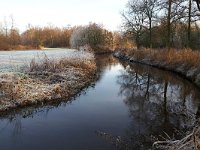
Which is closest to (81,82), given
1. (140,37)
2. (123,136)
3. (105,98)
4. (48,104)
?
(105,98)

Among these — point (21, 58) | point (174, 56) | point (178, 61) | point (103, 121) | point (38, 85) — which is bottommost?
point (103, 121)

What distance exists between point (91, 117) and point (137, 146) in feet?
10.7

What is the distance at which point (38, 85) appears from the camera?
14195 mm

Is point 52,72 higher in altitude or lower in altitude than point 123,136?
higher

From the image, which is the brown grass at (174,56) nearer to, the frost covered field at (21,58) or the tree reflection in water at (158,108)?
the tree reflection in water at (158,108)

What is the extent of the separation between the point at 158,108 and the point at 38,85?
6.00m

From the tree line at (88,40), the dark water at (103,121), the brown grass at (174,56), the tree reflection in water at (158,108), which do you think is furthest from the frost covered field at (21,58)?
the tree line at (88,40)

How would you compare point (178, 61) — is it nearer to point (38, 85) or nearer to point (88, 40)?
point (38, 85)

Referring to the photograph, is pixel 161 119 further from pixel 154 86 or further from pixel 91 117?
pixel 154 86

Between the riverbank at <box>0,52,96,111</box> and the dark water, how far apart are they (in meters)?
0.61

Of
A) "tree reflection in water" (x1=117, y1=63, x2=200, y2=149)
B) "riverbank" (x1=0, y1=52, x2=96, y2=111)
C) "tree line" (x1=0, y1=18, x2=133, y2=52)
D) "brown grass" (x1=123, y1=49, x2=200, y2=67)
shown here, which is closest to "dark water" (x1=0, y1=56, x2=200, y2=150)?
"tree reflection in water" (x1=117, y1=63, x2=200, y2=149)

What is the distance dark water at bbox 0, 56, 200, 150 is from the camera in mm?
8117

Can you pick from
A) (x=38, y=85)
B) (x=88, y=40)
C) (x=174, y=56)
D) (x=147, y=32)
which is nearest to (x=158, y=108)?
(x=38, y=85)

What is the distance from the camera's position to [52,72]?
17.5m
